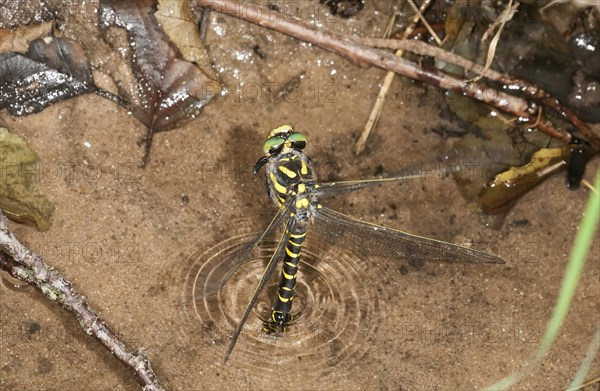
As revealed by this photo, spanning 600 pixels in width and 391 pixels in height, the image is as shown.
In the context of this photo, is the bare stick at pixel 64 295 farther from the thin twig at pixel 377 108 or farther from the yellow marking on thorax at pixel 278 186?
the thin twig at pixel 377 108

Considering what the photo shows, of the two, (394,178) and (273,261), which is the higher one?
(394,178)

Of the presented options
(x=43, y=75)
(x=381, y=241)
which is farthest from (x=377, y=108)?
(x=43, y=75)

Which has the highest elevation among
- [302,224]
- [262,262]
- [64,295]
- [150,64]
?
[150,64]

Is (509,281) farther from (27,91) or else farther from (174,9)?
(27,91)

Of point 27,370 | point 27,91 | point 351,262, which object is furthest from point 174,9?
point 27,370

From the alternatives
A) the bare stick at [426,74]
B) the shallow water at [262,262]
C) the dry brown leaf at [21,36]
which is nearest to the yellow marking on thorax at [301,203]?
the shallow water at [262,262]

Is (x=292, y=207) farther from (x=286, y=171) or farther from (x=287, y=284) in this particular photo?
(x=287, y=284)
